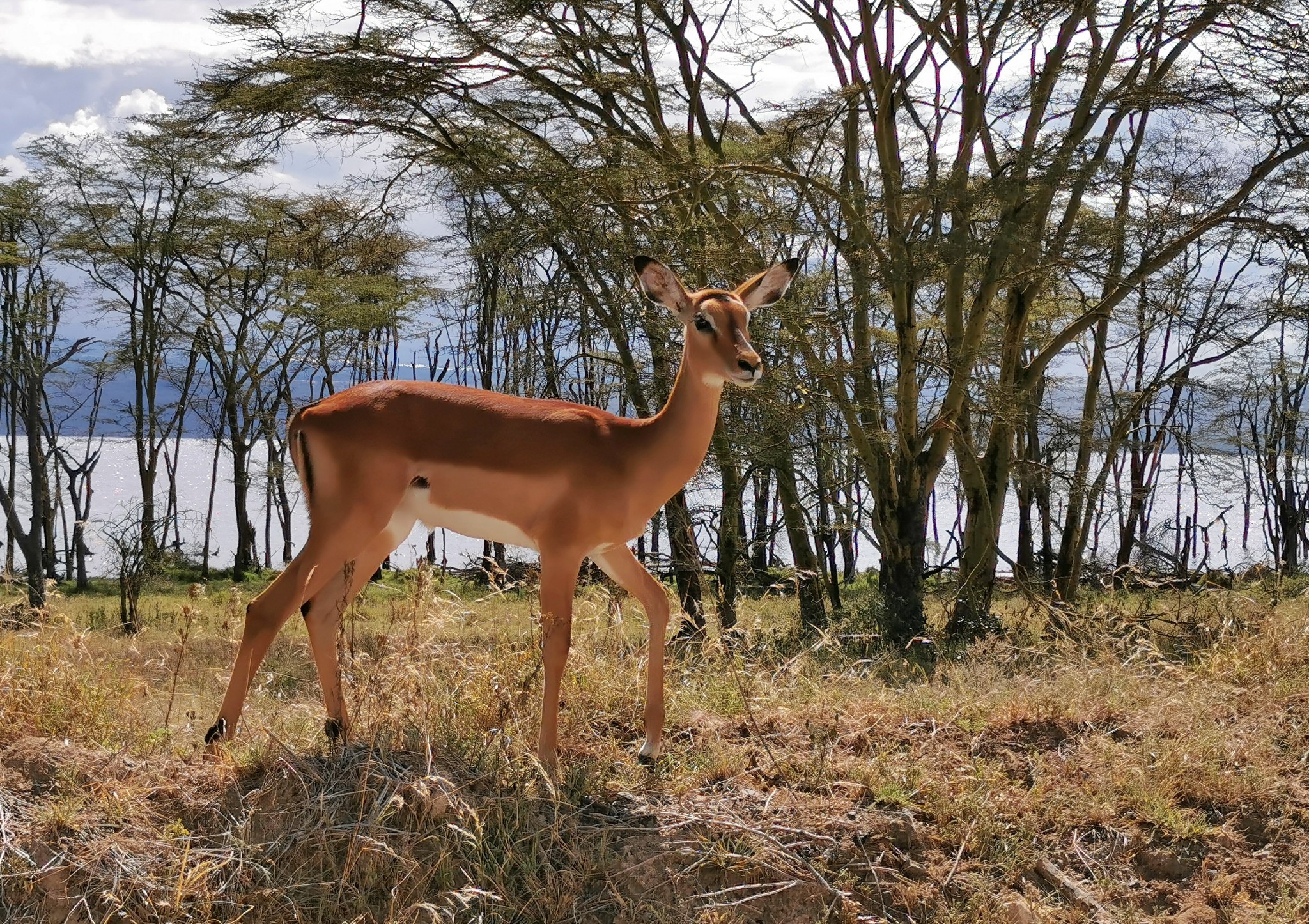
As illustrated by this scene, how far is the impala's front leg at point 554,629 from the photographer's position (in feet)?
12.2

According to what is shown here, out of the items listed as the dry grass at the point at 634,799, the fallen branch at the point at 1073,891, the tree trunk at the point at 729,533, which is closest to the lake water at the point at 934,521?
the tree trunk at the point at 729,533

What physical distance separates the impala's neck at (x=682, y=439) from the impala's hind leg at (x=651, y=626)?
0.96ft

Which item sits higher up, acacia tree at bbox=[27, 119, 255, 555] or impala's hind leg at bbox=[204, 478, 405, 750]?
acacia tree at bbox=[27, 119, 255, 555]

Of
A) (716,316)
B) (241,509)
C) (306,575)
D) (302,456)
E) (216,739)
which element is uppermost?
(241,509)

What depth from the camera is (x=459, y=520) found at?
3.93 meters

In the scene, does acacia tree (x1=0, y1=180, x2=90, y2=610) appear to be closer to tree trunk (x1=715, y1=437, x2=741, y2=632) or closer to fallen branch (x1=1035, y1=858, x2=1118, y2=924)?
tree trunk (x1=715, y1=437, x2=741, y2=632)

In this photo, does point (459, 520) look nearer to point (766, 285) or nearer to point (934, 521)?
point (766, 285)

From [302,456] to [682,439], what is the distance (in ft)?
4.51

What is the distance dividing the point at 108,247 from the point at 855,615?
1429cm

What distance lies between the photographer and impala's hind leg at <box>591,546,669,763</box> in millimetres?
4023

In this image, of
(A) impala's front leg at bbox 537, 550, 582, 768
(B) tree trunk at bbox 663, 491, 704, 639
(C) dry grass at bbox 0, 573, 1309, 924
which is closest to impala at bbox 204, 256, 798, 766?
(A) impala's front leg at bbox 537, 550, 582, 768

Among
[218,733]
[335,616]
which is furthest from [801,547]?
[218,733]

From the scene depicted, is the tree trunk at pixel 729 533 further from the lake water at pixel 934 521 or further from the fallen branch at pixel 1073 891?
the fallen branch at pixel 1073 891

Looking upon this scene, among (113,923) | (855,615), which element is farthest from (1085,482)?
(113,923)
